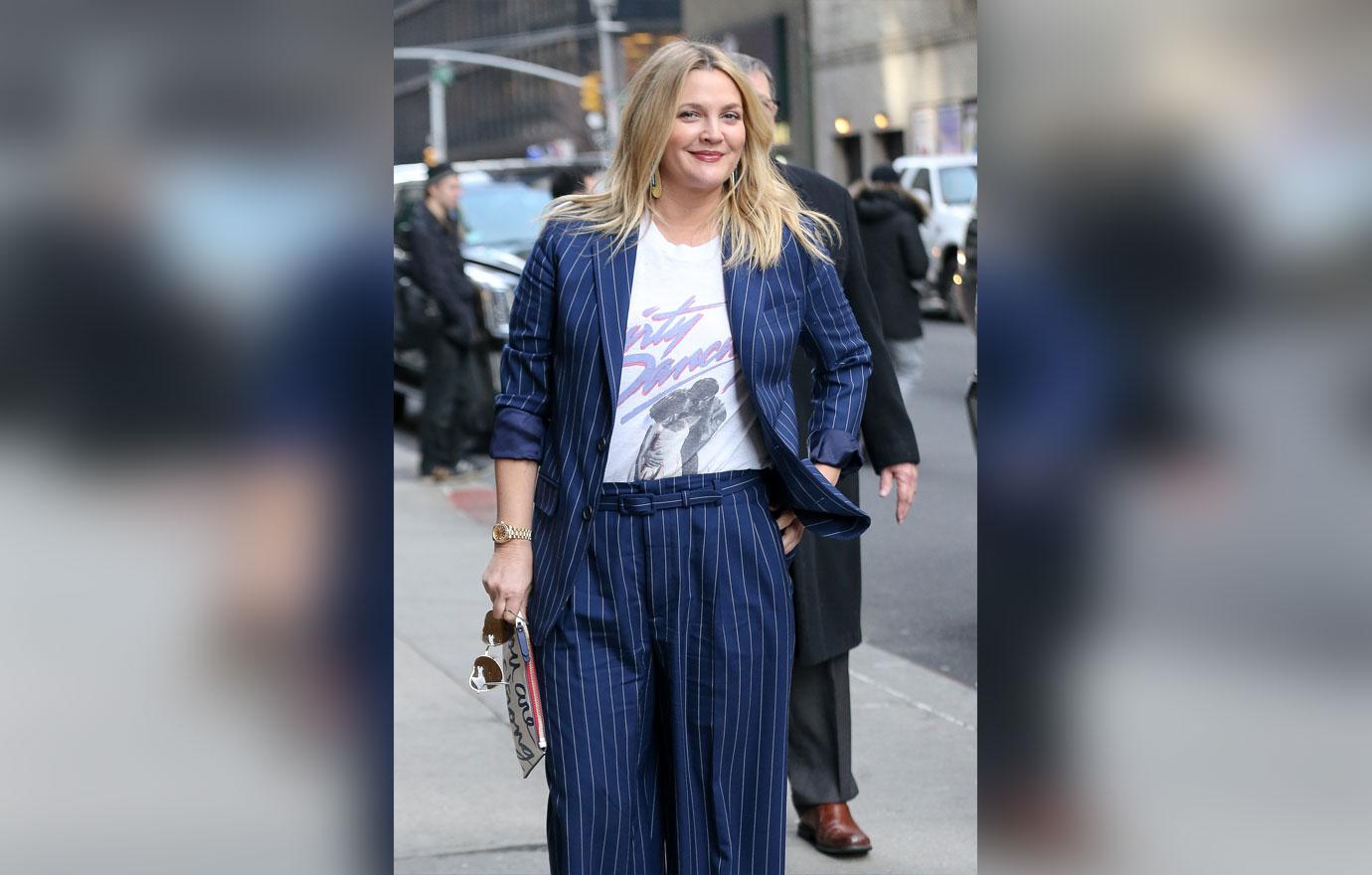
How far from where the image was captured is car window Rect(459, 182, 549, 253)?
16.3m

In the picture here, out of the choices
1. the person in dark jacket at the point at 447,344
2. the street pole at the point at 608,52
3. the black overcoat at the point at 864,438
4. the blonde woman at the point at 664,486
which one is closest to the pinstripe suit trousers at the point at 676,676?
the blonde woman at the point at 664,486

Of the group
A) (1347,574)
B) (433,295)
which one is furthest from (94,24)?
(433,295)

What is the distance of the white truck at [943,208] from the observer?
2450 cm

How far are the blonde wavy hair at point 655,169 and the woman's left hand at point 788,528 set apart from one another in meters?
0.50

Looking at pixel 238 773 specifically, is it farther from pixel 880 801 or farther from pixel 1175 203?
pixel 880 801

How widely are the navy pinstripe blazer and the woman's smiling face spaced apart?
7.3 inches

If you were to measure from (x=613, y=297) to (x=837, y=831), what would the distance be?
81.5 inches

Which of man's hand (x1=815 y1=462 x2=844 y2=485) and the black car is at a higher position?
the black car

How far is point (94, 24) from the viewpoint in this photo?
2115 mm

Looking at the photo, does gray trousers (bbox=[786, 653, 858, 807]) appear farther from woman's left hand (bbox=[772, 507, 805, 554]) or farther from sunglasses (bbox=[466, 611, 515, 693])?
sunglasses (bbox=[466, 611, 515, 693])

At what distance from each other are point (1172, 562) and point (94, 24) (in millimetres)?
1509

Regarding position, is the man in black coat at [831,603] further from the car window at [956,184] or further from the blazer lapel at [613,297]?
the car window at [956,184]

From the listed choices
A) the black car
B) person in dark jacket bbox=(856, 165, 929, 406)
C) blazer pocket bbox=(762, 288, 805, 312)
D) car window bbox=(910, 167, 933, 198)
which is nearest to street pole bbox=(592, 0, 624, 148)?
car window bbox=(910, 167, 933, 198)

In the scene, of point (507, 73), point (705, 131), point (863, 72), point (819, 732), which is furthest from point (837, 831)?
point (507, 73)
